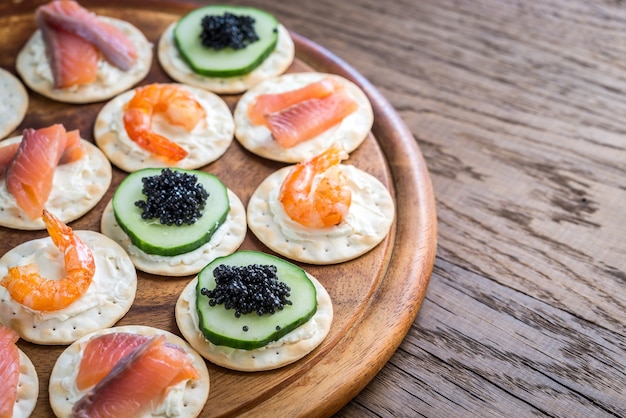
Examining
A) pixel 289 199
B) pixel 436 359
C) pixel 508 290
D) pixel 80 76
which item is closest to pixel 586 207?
pixel 508 290

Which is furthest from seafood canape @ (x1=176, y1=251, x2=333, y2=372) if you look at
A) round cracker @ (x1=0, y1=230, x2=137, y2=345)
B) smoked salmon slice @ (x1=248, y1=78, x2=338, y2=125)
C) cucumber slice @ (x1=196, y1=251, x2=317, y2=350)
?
smoked salmon slice @ (x1=248, y1=78, x2=338, y2=125)

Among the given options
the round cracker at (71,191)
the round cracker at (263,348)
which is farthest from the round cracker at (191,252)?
the round cracker at (263,348)

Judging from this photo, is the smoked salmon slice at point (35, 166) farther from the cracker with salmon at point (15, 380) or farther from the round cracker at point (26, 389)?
the round cracker at point (26, 389)

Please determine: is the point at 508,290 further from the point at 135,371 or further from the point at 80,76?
the point at 80,76

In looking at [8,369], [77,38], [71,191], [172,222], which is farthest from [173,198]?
[77,38]

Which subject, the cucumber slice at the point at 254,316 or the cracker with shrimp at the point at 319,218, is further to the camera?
the cracker with shrimp at the point at 319,218
